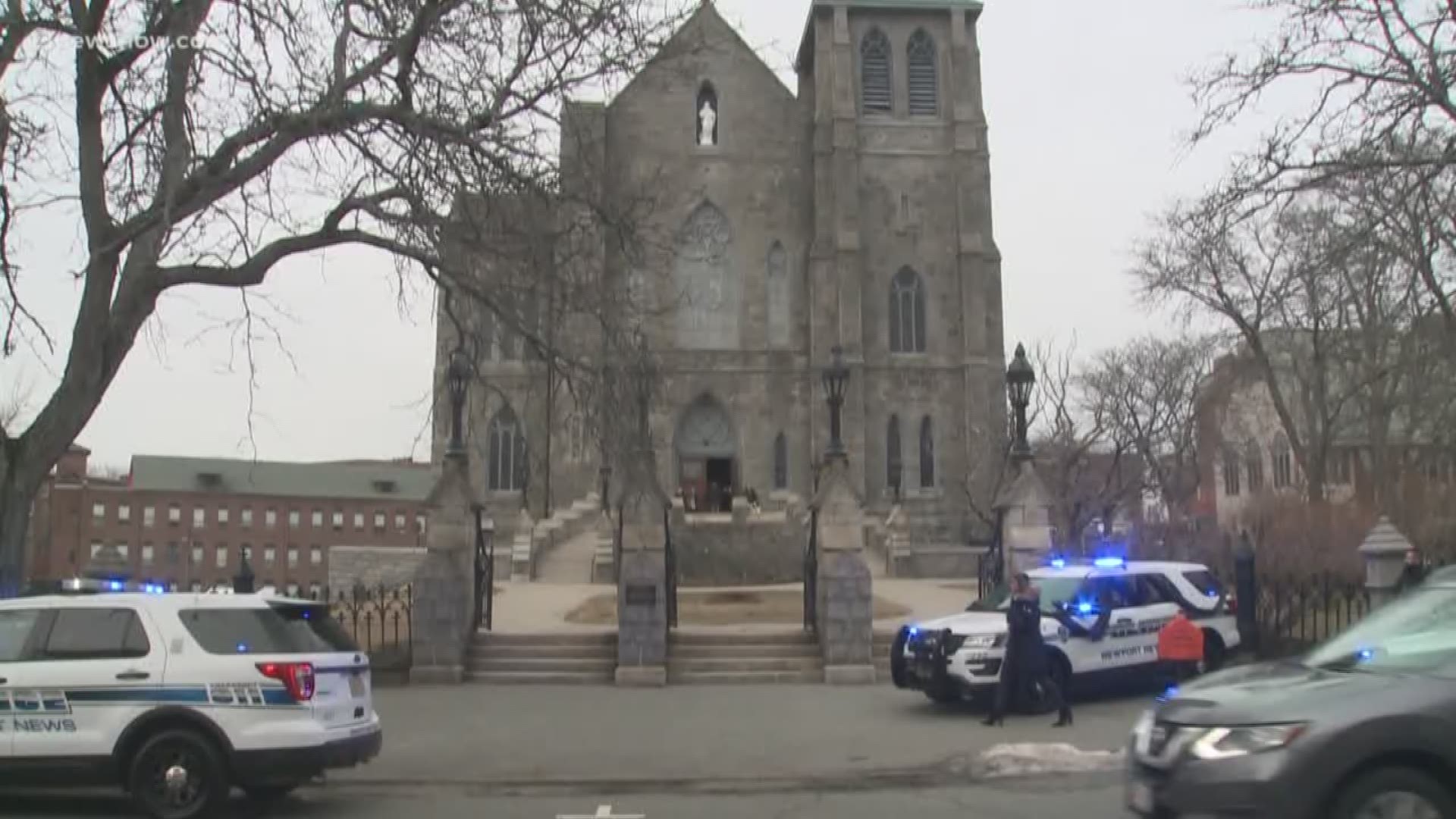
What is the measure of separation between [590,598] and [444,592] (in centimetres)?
925

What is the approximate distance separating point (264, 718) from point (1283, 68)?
45.6 ft

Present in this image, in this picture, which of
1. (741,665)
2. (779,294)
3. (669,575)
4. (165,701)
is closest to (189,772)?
(165,701)

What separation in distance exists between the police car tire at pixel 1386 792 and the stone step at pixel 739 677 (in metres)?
12.2

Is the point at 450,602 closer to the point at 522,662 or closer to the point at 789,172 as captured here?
the point at 522,662

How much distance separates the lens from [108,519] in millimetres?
87125

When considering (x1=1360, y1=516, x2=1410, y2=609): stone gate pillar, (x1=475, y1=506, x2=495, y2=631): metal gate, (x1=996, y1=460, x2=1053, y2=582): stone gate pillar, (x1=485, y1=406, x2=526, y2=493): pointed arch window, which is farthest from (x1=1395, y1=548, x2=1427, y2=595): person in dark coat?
(x1=485, y1=406, x2=526, y2=493): pointed arch window

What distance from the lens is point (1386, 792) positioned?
230 inches

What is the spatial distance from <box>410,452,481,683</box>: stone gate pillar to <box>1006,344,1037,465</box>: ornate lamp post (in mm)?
8236

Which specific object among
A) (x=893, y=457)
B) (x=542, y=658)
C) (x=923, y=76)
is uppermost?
(x=923, y=76)

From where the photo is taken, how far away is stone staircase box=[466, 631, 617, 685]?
17.8 metres

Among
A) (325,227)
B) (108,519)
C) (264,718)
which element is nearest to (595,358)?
(325,227)

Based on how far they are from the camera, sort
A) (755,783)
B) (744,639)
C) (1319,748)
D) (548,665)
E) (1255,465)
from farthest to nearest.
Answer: (1255,465), (744,639), (548,665), (755,783), (1319,748)

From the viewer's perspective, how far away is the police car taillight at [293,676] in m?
9.09

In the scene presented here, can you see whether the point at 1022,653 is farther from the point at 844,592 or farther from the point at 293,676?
the point at 293,676
